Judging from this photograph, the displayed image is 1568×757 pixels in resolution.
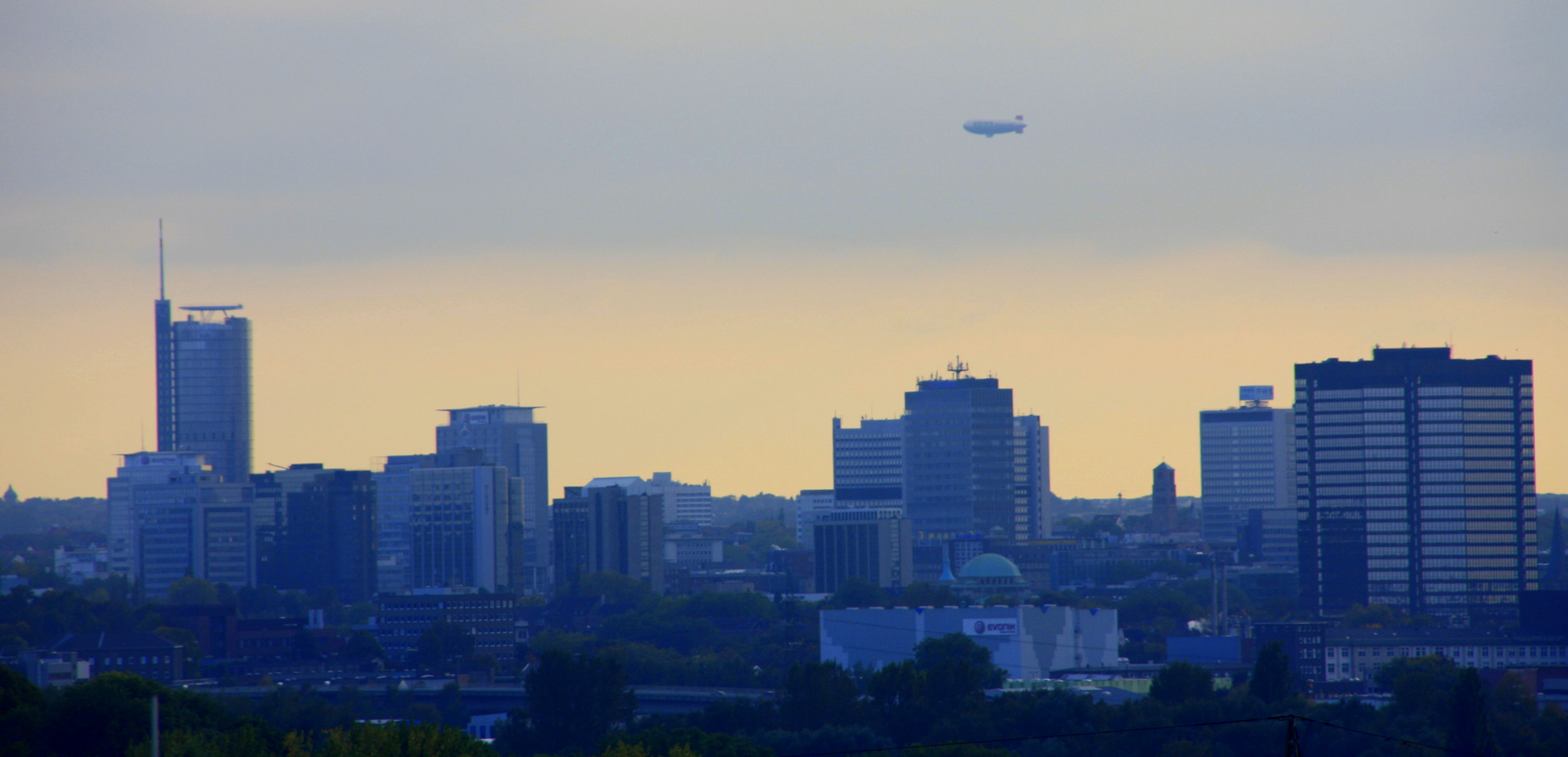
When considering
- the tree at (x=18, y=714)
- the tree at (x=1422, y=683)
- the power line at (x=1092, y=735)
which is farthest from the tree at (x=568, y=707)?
the tree at (x=1422, y=683)

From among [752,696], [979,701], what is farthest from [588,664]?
[752,696]

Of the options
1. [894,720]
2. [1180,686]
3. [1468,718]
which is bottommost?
[894,720]

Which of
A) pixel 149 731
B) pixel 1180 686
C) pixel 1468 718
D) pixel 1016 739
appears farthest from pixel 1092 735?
pixel 149 731

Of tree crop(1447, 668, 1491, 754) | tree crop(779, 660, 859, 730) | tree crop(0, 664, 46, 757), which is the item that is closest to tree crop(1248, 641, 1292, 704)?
tree crop(1447, 668, 1491, 754)

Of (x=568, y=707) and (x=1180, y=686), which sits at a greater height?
(x=1180, y=686)

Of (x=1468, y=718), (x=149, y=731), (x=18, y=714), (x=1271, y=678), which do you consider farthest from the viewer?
(x=1271, y=678)

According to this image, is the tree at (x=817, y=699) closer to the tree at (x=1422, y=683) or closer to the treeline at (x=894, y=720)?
the treeline at (x=894, y=720)

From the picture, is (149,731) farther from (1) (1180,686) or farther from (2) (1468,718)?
(2) (1468,718)

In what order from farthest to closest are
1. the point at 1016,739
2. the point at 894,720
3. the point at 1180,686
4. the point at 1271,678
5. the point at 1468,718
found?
the point at 1180,686, the point at 1271,678, the point at 894,720, the point at 1468,718, the point at 1016,739
